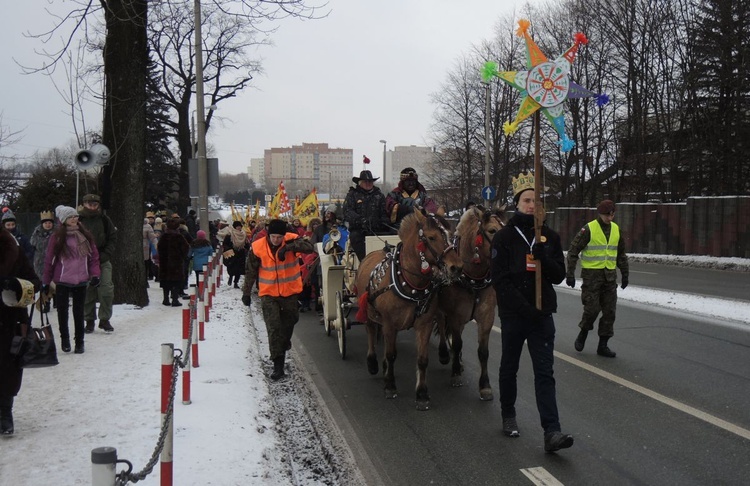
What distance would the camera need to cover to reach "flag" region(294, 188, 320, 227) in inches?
842

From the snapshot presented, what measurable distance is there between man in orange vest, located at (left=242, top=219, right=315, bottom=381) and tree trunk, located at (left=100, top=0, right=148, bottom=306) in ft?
18.5

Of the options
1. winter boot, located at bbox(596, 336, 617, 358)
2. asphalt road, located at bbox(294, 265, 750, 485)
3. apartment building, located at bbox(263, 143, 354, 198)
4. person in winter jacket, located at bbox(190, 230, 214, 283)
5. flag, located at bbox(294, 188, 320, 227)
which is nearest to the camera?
asphalt road, located at bbox(294, 265, 750, 485)

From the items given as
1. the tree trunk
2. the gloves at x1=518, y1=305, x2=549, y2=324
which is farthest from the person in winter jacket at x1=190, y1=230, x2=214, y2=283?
the gloves at x1=518, y1=305, x2=549, y2=324

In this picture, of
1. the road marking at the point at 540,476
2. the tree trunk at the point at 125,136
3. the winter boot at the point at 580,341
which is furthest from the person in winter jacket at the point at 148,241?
the road marking at the point at 540,476

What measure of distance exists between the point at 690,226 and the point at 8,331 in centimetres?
2520

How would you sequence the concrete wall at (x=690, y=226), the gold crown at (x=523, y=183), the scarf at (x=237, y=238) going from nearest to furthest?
the gold crown at (x=523, y=183), the scarf at (x=237, y=238), the concrete wall at (x=690, y=226)

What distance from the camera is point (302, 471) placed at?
500cm

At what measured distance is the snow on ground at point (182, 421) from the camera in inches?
185

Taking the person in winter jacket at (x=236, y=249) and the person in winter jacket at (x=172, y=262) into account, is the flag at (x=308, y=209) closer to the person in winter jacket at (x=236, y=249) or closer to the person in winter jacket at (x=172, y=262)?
the person in winter jacket at (x=236, y=249)

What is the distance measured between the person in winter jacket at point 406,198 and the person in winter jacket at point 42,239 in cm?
630

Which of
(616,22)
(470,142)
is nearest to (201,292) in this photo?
(616,22)

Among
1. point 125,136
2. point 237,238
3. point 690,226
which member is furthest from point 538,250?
point 690,226

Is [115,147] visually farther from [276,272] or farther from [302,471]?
[302,471]

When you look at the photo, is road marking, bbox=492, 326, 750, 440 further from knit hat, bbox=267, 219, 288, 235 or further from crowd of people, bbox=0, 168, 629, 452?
knit hat, bbox=267, 219, 288, 235
